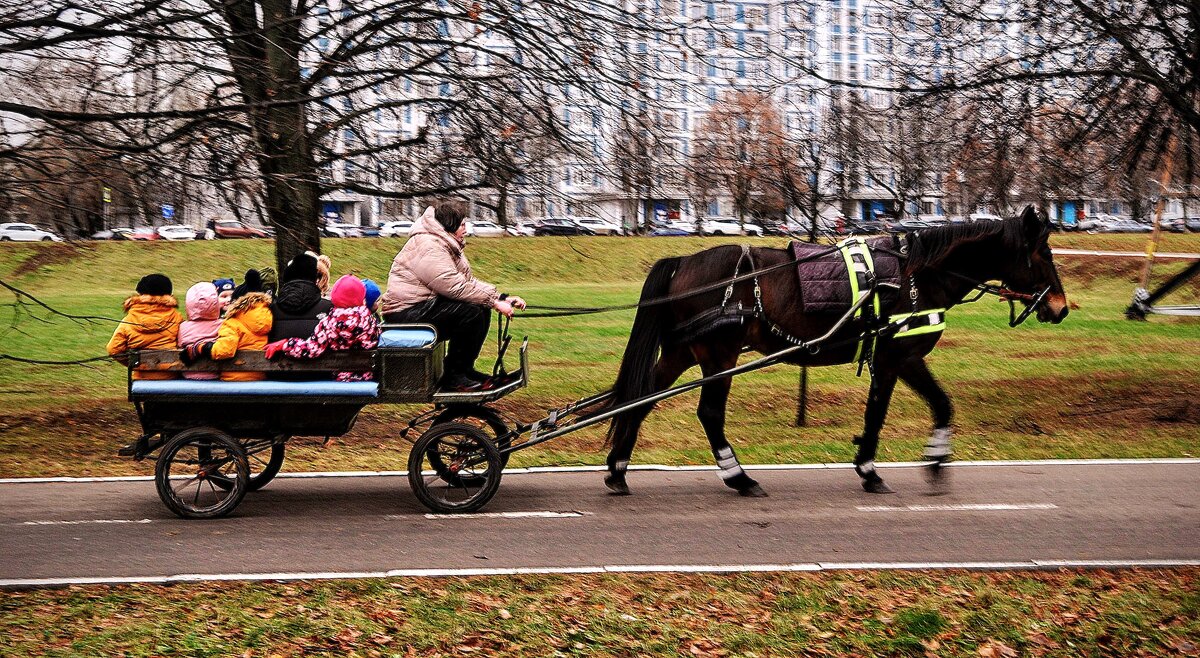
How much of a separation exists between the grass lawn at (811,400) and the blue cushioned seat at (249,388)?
101 inches

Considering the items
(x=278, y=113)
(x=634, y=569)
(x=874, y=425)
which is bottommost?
(x=634, y=569)

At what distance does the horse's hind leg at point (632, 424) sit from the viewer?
30.3ft

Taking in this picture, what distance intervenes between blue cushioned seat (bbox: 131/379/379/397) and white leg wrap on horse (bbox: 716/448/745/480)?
109 inches

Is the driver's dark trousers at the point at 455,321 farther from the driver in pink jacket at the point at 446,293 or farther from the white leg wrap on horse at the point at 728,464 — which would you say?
the white leg wrap on horse at the point at 728,464

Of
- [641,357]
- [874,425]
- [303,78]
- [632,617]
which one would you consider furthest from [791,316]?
[303,78]

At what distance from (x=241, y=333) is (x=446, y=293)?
1.53 meters

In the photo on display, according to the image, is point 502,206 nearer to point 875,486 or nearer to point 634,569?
point 875,486

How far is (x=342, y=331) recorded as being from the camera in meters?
8.27

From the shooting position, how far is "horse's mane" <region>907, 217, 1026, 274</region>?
30.5 feet

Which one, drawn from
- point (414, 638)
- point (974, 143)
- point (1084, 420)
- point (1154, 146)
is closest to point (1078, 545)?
point (414, 638)

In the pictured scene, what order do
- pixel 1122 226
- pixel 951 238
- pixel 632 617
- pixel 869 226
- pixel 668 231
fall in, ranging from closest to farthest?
1. pixel 632 617
2. pixel 951 238
3. pixel 869 226
4. pixel 668 231
5. pixel 1122 226

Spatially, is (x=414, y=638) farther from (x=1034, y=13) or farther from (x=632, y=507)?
(x=1034, y=13)

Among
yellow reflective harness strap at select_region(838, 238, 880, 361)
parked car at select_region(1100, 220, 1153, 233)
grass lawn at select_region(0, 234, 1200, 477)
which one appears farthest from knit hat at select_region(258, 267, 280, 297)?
parked car at select_region(1100, 220, 1153, 233)

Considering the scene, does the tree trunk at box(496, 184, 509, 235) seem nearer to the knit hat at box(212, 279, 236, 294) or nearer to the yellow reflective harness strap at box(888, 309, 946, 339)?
the knit hat at box(212, 279, 236, 294)
